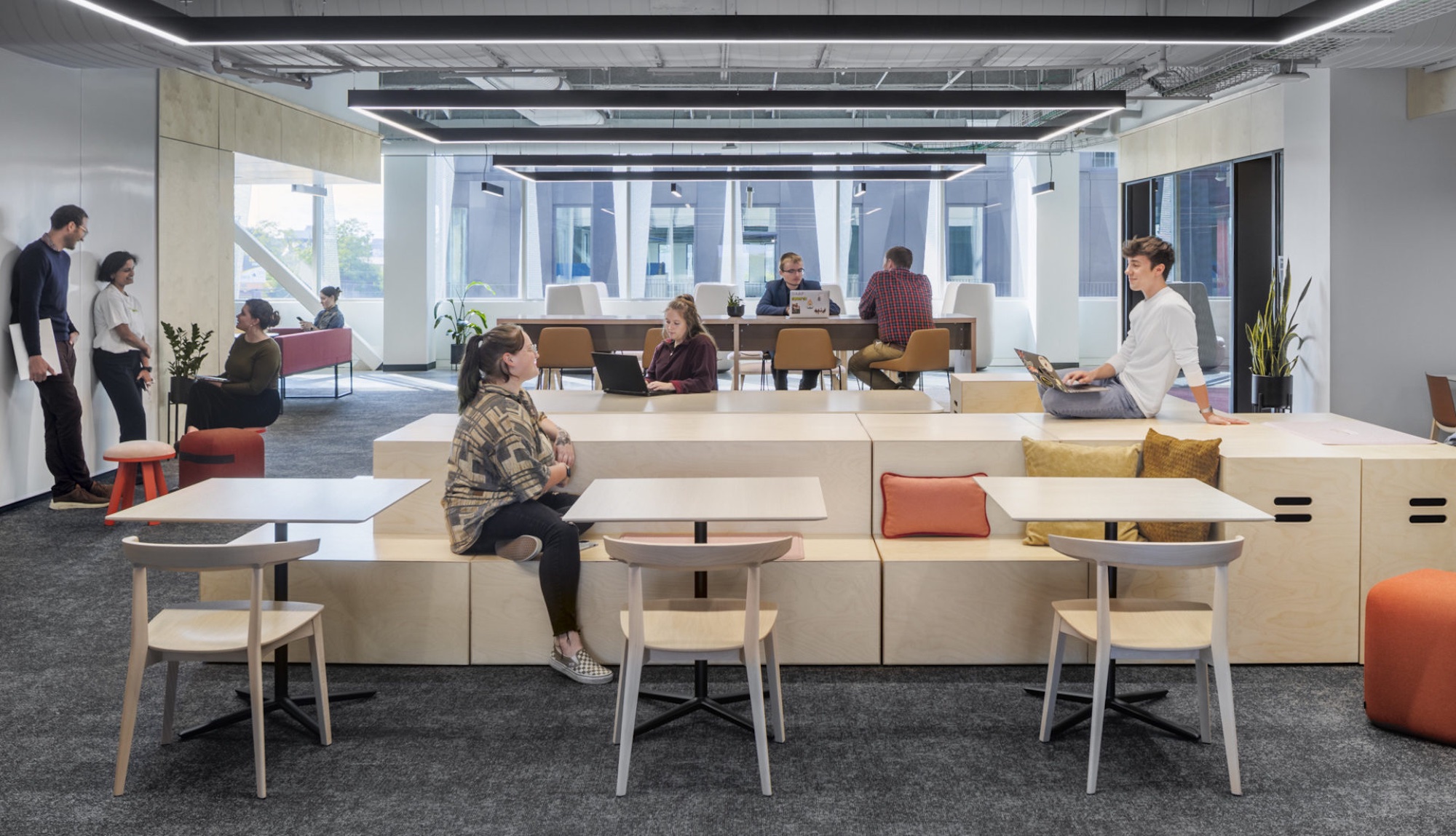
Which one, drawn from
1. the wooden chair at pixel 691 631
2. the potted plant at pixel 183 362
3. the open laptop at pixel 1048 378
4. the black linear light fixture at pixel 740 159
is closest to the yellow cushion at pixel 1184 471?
the open laptop at pixel 1048 378

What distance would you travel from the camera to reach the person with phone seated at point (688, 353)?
6277mm

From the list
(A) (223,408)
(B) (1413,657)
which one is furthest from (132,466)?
(B) (1413,657)

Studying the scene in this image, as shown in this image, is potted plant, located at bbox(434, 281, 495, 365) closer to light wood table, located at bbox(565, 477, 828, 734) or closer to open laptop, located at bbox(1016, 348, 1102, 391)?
open laptop, located at bbox(1016, 348, 1102, 391)

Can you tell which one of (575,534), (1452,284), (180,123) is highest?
(180,123)

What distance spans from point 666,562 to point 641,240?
14825 mm

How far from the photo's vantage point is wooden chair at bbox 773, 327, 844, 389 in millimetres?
8891

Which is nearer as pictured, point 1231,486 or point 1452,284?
point 1231,486

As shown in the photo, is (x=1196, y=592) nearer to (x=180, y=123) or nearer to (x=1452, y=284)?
(x=1452, y=284)

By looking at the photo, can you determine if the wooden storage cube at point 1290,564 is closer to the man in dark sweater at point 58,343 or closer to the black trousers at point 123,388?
the man in dark sweater at point 58,343

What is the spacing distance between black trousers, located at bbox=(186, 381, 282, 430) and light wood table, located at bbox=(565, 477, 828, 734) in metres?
4.39

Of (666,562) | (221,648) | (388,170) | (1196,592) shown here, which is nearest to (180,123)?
(388,170)

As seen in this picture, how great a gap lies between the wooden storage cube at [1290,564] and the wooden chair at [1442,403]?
3900 millimetres

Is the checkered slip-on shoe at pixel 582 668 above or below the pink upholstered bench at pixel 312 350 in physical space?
below

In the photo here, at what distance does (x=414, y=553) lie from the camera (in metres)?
4.14
